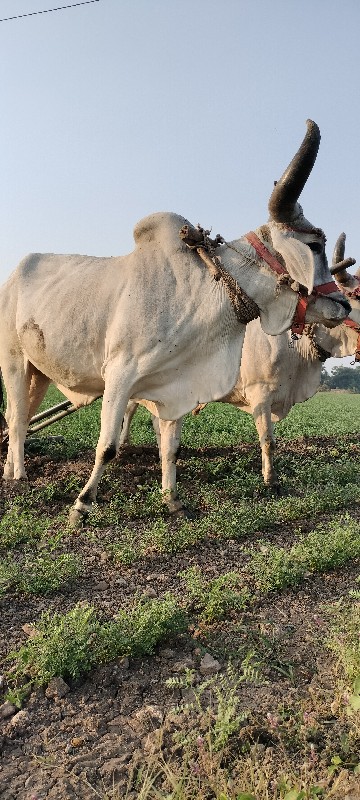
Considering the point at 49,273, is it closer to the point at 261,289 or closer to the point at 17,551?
the point at 261,289

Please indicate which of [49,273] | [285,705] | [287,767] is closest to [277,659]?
[285,705]

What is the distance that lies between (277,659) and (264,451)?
4.23 meters

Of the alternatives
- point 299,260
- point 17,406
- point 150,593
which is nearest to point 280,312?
point 299,260

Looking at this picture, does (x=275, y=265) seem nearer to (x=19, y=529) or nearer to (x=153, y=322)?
(x=153, y=322)

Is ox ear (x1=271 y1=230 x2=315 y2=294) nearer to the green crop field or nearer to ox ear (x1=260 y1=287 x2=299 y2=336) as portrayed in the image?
ox ear (x1=260 y1=287 x2=299 y2=336)

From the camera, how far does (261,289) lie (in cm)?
552

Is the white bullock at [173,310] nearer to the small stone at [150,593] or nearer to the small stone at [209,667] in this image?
the small stone at [150,593]

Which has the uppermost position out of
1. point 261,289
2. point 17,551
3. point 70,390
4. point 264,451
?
point 261,289

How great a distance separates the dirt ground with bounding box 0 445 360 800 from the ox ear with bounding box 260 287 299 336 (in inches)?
81.8

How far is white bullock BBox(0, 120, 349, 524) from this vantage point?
538cm

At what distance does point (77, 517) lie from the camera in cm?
543

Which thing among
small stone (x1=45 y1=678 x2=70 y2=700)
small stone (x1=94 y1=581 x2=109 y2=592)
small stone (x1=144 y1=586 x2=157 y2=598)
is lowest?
small stone (x1=144 y1=586 x2=157 y2=598)

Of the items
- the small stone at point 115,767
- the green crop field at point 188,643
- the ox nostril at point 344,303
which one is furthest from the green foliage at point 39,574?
the ox nostril at point 344,303

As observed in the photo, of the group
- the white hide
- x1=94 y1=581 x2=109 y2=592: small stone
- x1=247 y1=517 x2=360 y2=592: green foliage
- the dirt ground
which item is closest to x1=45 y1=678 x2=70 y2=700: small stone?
the dirt ground
